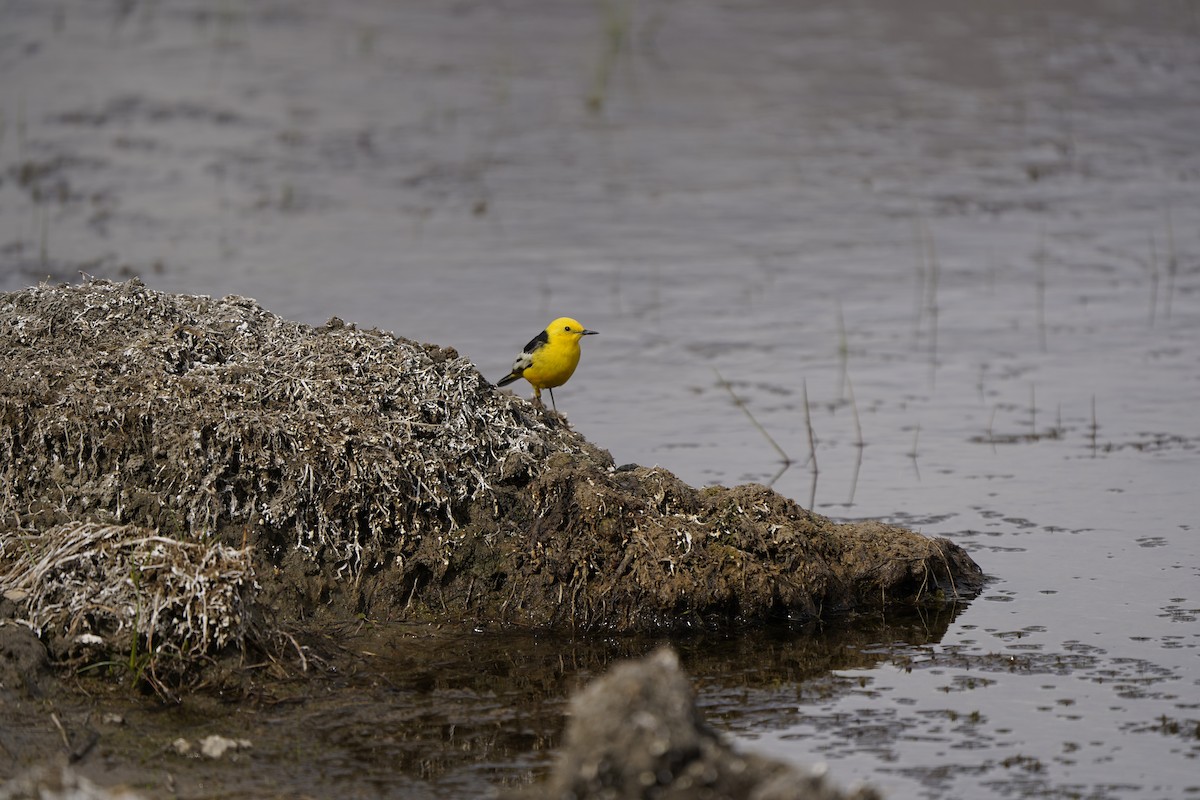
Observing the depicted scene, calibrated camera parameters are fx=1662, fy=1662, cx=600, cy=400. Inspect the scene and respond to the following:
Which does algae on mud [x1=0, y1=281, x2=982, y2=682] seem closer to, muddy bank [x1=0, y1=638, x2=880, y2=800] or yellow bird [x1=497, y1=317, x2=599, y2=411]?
muddy bank [x1=0, y1=638, x2=880, y2=800]

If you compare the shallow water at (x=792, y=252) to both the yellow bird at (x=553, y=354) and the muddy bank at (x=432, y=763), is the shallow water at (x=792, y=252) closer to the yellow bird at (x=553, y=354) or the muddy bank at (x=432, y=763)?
the muddy bank at (x=432, y=763)

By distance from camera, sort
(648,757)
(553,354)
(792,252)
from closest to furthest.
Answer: (648,757) < (553,354) < (792,252)

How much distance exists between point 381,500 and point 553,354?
2.09 meters

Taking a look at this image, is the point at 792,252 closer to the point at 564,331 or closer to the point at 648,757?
the point at 564,331

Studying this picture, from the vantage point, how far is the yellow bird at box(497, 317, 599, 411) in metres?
8.38

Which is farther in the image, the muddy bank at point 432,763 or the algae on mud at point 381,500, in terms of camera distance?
the algae on mud at point 381,500

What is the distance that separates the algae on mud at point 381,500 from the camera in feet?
20.9

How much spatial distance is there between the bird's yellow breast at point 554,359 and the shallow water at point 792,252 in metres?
0.70

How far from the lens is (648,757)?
12.2 feet

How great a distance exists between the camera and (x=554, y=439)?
7.12 meters

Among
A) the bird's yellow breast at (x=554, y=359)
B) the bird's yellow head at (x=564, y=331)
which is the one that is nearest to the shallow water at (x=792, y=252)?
the bird's yellow breast at (x=554, y=359)

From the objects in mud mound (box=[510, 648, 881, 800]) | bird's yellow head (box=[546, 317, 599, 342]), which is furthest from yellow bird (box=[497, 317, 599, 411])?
mud mound (box=[510, 648, 881, 800])

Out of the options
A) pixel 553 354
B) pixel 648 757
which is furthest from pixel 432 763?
pixel 553 354

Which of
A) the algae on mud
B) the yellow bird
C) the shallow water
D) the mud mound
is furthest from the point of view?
the yellow bird
